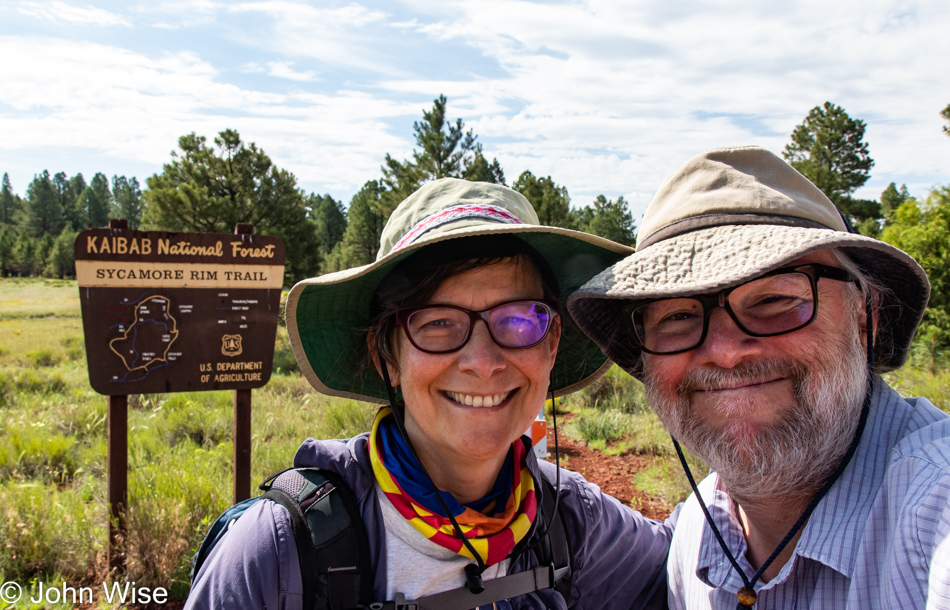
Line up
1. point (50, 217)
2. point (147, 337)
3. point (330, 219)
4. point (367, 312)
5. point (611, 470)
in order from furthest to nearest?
point (50, 217)
point (330, 219)
point (611, 470)
point (147, 337)
point (367, 312)

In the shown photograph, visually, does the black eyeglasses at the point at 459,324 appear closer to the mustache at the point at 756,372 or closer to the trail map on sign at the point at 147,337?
the mustache at the point at 756,372

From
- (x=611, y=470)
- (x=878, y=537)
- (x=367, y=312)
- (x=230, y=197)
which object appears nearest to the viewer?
(x=878, y=537)

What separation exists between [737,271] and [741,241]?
4.6 inches

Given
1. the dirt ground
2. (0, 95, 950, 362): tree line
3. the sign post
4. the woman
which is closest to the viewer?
the woman

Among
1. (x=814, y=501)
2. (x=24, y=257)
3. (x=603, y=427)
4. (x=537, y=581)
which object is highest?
(x=24, y=257)

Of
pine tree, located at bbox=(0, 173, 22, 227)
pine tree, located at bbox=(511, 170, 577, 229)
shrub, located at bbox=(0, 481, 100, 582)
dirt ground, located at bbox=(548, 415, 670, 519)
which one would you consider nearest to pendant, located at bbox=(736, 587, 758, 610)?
dirt ground, located at bbox=(548, 415, 670, 519)

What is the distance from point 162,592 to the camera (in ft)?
11.3

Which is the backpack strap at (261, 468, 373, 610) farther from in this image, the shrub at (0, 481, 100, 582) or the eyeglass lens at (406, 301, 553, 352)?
the shrub at (0, 481, 100, 582)

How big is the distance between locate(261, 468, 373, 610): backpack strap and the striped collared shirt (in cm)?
97

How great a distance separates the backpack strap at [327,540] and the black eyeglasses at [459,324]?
0.47 meters

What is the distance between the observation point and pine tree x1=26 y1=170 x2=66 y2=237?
78.0 meters

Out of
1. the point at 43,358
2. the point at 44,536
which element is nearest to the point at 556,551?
the point at 44,536

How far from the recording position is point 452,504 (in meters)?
1.64

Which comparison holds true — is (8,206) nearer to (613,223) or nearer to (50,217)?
(50,217)
